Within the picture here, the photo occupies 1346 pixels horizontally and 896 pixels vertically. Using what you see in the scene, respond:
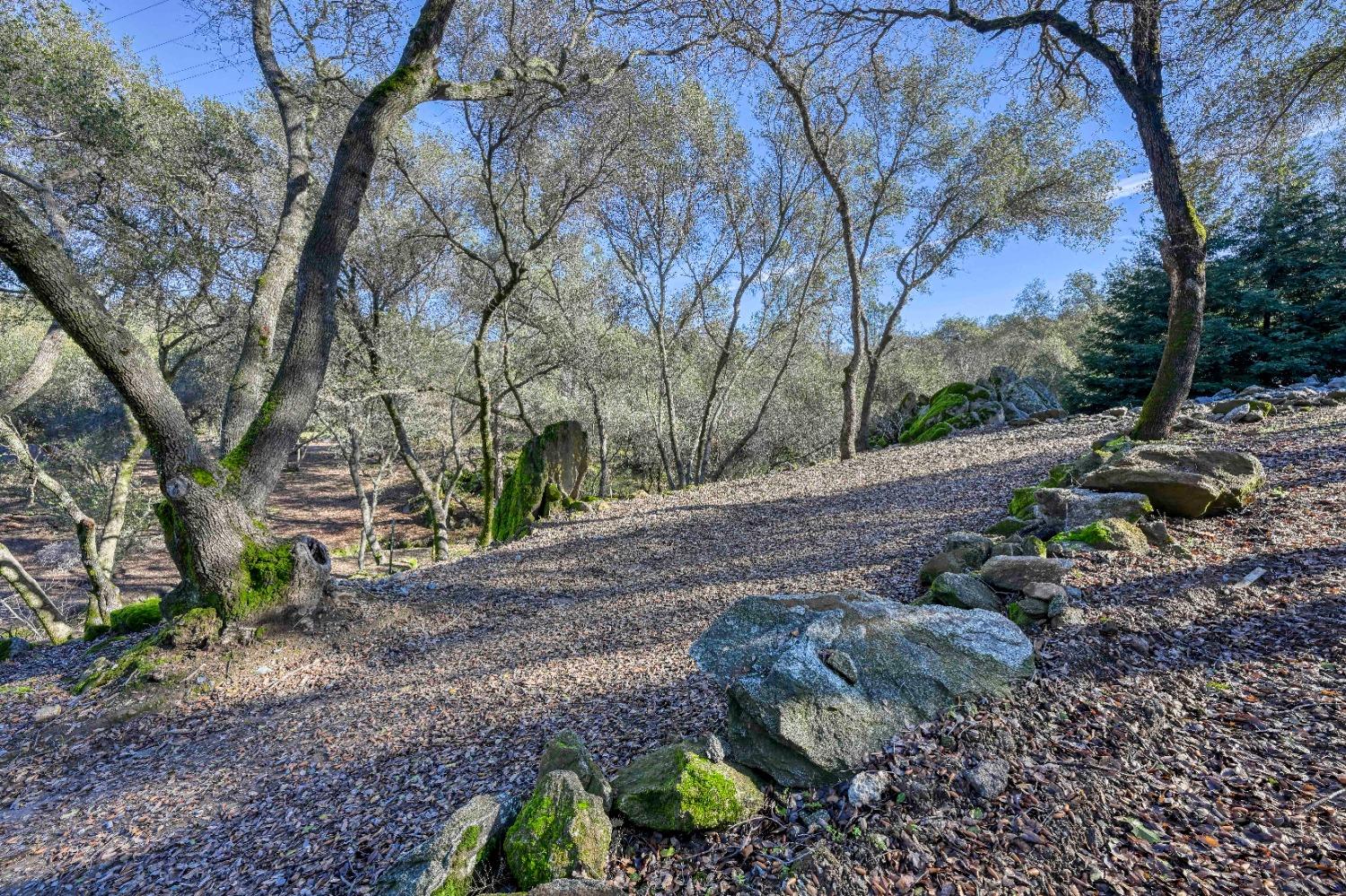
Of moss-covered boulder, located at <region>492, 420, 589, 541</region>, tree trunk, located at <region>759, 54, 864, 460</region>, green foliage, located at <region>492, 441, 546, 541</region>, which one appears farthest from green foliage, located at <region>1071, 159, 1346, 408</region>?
green foliage, located at <region>492, 441, 546, 541</region>

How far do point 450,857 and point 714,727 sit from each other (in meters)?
1.27

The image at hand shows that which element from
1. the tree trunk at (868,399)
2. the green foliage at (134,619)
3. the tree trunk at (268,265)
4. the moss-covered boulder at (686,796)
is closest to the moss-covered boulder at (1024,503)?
the moss-covered boulder at (686,796)

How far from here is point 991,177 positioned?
12867 millimetres

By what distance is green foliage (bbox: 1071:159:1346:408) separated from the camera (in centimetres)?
1198

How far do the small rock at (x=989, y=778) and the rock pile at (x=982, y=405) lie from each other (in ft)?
39.9

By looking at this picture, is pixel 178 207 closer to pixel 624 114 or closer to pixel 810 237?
pixel 624 114

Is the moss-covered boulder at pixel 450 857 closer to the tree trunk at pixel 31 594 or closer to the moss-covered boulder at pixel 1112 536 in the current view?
the moss-covered boulder at pixel 1112 536

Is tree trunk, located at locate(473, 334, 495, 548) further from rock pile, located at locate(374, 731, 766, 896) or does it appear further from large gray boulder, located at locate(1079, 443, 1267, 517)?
large gray boulder, located at locate(1079, 443, 1267, 517)

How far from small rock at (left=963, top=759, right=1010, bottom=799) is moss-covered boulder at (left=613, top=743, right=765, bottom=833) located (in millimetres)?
781

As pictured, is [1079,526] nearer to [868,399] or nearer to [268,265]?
[268,265]

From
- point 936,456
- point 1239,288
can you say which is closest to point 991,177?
point 1239,288

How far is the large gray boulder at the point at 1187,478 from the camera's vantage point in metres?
4.04

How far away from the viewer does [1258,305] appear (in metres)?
12.2

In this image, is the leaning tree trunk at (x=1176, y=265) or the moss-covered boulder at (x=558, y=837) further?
the leaning tree trunk at (x=1176, y=265)
